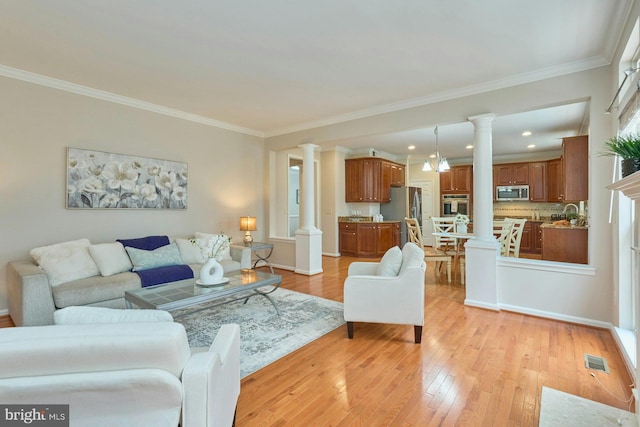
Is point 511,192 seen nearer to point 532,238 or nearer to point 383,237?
point 532,238

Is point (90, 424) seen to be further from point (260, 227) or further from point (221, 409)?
point (260, 227)

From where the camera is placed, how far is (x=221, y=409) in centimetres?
136

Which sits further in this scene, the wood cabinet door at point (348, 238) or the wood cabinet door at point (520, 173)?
the wood cabinet door at point (520, 173)

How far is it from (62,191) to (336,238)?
17.6ft

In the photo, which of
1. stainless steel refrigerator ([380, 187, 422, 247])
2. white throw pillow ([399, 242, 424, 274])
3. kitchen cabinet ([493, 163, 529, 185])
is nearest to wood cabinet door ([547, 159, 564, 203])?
kitchen cabinet ([493, 163, 529, 185])

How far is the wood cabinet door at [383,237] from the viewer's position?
743 centimetres

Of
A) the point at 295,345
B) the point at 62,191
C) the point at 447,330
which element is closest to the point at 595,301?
the point at 447,330

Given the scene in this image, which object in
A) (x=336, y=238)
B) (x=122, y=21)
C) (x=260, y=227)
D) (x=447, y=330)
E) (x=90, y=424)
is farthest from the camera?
(x=336, y=238)

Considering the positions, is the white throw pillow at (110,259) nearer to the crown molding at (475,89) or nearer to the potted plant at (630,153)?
the crown molding at (475,89)

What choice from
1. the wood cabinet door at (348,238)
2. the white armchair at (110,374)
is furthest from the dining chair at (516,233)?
the white armchair at (110,374)

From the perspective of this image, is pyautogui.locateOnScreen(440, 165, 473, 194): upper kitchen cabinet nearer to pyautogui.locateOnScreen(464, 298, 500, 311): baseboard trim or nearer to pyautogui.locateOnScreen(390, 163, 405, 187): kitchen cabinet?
pyautogui.locateOnScreen(390, 163, 405, 187): kitchen cabinet

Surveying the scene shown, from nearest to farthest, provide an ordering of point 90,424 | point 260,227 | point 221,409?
point 90,424, point 221,409, point 260,227

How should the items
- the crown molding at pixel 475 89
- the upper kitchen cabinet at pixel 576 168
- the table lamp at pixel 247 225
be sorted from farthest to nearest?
the table lamp at pixel 247 225
the upper kitchen cabinet at pixel 576 168
the crown molding at pixel 475 89

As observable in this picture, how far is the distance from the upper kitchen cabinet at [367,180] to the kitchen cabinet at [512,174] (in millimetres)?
2885
